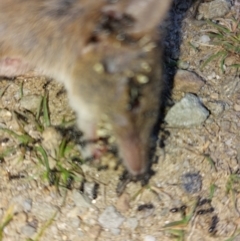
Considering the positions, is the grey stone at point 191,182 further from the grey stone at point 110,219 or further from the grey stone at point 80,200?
the grey stone at point 80,200

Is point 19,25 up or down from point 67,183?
up

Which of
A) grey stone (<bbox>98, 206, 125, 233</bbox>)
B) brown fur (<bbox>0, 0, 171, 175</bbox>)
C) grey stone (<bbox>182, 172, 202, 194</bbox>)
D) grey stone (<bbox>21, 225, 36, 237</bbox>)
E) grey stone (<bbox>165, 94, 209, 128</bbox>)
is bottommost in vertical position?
grey stone (<bbox>182, 172, 202, 194</bbox>)

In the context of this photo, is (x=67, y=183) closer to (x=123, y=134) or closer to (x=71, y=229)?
(x=71, y=229)

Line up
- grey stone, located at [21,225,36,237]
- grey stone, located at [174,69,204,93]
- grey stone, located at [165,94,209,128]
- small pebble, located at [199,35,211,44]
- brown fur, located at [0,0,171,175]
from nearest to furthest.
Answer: brown fur, located at [0,0,171,175] → grey stone, located at [21,225,36,237] → grey stone, located at [165,94,209,128] → grey stone, located at [174,69,204,93] → small pebble, located at [199,35,211,44]

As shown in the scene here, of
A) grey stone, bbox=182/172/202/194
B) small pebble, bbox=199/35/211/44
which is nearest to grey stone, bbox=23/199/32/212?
grey stone, bbox=182/172/202/194

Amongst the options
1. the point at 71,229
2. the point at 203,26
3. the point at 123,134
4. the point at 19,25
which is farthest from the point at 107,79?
the point at 203,26

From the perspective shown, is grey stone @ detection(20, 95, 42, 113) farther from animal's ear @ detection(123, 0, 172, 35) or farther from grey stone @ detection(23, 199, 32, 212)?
animal's ear @ detection(123, 0, 172, 35)

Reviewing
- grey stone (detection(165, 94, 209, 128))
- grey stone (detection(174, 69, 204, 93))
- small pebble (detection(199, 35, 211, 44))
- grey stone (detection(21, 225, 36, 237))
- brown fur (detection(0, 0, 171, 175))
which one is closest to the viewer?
brown fur (detection(0, 0, 171, 175))
